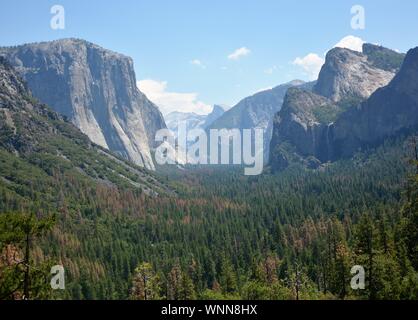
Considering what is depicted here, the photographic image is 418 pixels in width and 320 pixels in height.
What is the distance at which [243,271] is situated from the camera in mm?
129000

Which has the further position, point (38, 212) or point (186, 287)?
point (38, 212)

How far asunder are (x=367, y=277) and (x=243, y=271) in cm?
7341

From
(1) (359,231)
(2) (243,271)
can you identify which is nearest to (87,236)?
(2) (243,271)

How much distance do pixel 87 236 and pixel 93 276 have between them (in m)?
46.0

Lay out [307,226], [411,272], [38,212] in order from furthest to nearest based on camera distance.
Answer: [38,212]
[307,226]
[411,272]

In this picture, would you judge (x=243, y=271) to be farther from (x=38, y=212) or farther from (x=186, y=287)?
(x=38, y=212)

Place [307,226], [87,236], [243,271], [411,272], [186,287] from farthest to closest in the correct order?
[87,236]
[307,226]
[243,271]
[186,287]
[411,272]

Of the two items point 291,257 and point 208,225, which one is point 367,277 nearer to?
point 291,257

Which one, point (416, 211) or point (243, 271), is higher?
point (416, 211)

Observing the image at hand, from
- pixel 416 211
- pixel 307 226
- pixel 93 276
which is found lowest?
pixel 93 276
